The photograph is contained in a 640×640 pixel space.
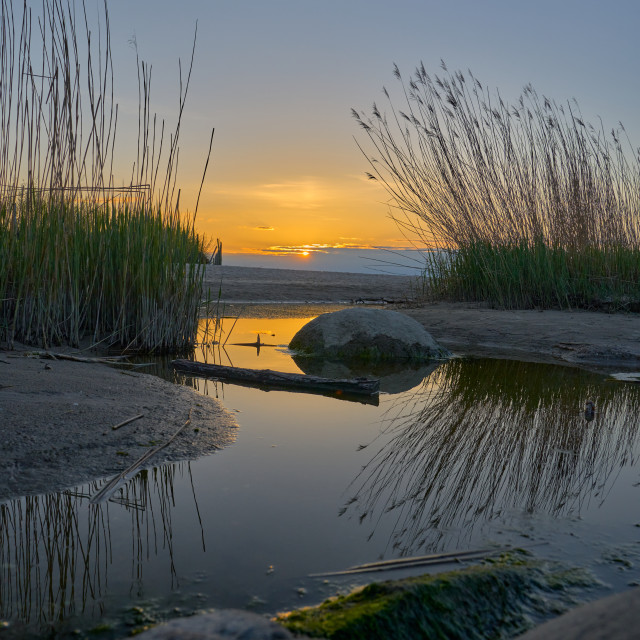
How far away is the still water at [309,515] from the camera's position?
50.6 inches

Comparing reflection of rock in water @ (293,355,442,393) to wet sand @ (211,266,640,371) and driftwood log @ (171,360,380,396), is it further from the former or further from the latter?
wet sand @ (211,266,640,371)

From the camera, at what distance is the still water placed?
128cm

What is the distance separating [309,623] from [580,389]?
9.70 ft

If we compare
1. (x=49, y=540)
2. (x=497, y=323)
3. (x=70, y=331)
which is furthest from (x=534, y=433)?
(x=497, y=323)

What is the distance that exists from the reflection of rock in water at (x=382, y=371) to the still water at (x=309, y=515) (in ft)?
2.96

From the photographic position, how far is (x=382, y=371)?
4277 mm

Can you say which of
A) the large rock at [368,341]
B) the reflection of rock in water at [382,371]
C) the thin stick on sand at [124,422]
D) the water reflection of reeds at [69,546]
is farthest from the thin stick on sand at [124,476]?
the large rock at [368,341]

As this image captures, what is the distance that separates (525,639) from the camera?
1.07 m

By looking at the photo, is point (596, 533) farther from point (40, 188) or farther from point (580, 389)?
point (40, 188)

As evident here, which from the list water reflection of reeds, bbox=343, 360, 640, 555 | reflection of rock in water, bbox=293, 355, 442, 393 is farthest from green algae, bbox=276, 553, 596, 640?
reflection of rock in water, bbox=293, 355, 442, 393

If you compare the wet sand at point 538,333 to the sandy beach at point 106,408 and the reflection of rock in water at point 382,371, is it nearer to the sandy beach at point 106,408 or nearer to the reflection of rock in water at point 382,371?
the sandy beach at point 106,408

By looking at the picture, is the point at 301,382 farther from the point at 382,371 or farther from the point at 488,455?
the point at 488,455

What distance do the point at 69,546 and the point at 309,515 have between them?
584 millimetres

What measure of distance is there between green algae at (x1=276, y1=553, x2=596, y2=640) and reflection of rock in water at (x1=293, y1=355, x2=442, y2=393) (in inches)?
87.9
